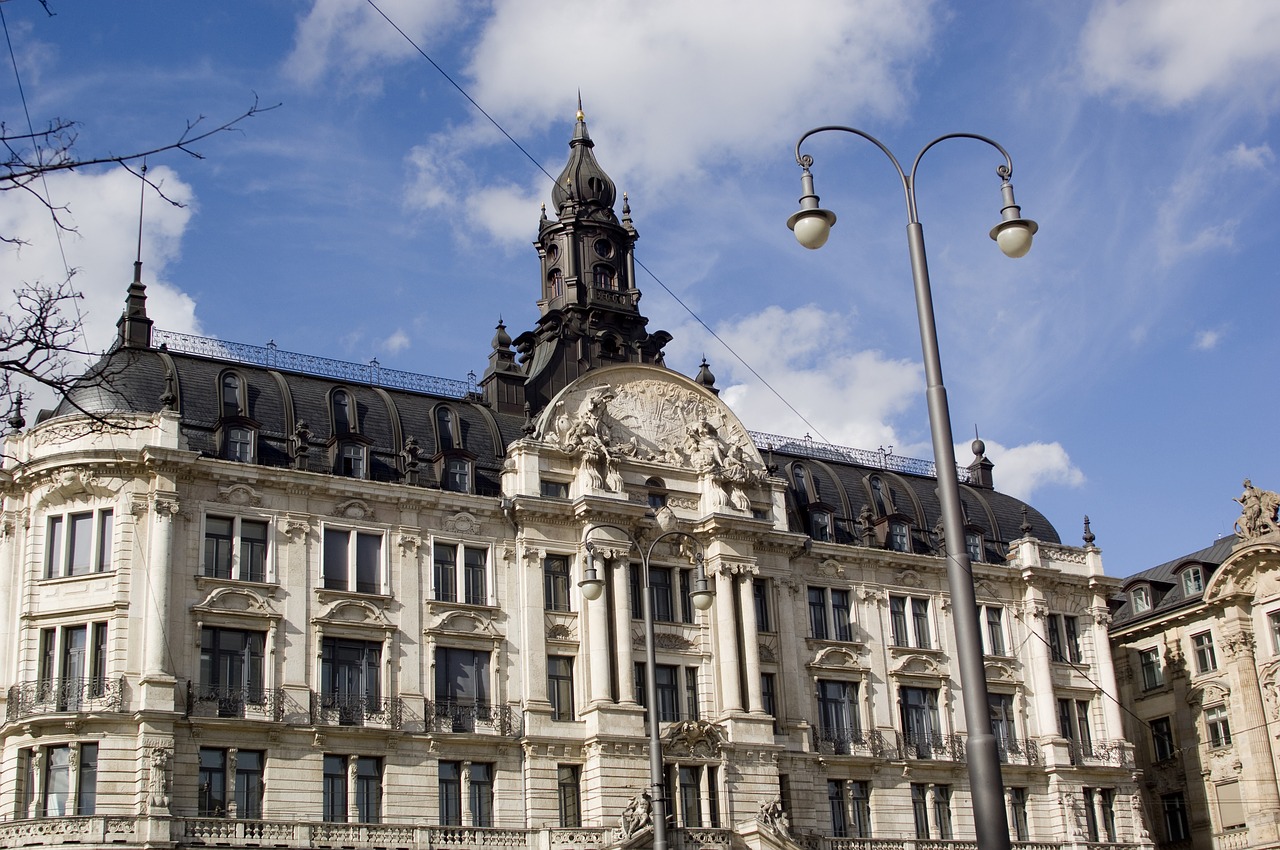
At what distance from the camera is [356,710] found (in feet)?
168

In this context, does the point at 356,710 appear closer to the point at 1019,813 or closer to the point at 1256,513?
the point at 1019,813

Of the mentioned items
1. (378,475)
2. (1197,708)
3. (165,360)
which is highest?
(165,360)

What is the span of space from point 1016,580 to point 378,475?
2914cm

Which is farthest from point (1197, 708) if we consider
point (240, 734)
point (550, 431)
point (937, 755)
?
point (240, 734)

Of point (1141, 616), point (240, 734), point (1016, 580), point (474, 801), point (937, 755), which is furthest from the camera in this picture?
point (1141, 616)

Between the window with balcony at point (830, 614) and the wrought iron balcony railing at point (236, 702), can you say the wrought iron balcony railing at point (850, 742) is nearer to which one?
the window with balcony at point (830, 614)

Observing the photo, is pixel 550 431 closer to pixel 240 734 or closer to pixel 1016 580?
pixel 240 734

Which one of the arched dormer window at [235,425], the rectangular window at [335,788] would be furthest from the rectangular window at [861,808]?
the arched dormer window at [235,425]

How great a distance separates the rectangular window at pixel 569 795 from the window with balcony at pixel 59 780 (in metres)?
15.4

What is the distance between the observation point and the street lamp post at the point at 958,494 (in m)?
18.5

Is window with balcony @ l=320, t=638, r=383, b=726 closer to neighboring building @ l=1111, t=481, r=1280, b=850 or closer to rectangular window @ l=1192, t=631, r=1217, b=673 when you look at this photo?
neighboring building @ l=1111, t=481, r=1280, b=850

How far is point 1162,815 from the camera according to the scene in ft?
233

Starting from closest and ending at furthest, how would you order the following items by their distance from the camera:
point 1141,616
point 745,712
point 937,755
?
point 745,712, point 937,755, point 1141,616

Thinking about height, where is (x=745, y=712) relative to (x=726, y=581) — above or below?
below
